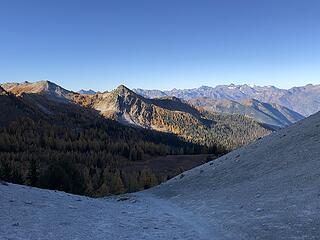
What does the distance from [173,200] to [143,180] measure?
10644cm

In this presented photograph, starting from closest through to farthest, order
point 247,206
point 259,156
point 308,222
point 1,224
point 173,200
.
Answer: point 308,222 → point 1,224 → point 247,206 → point 173,200 → point 259,156

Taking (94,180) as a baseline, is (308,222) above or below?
above

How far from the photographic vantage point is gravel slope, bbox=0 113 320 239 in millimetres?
19219

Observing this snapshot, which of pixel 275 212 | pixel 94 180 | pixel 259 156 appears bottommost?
pixel 94 180

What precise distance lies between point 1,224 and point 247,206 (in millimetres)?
15140

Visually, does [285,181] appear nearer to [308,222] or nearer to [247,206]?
[247,206]

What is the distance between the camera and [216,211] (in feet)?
87.0

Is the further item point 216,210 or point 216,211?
point 216,210

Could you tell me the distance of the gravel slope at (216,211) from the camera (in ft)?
63.1

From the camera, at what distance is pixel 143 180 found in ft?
470

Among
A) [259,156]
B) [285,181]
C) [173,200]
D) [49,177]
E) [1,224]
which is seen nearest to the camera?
[1,224]

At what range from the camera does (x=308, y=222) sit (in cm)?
1788

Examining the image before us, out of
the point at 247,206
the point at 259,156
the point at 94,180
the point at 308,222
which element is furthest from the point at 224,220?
the point at 94,180

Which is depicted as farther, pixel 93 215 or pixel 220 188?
pixel 220 188
